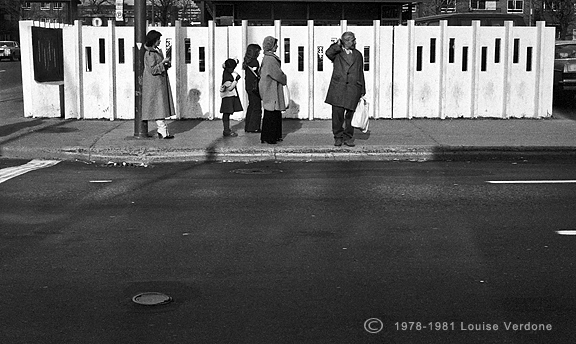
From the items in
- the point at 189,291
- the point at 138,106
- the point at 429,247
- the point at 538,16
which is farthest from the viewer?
the point at 538,16

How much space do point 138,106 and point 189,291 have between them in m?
8.26

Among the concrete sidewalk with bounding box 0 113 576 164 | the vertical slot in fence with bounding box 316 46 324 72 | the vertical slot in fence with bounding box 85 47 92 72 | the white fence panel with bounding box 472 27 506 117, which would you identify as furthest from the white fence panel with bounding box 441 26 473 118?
the vertical slot in fence with bounding box 85 47 92 72

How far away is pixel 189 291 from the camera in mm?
6266

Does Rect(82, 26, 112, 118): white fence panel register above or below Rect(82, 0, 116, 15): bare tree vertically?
below

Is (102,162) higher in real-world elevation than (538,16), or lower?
lower

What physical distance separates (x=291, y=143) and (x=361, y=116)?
4.12 ft

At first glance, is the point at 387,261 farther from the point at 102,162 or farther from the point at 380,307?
the point at 102,162

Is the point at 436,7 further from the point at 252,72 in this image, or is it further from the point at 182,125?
the point at 252,72

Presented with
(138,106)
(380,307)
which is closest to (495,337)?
(380,307)

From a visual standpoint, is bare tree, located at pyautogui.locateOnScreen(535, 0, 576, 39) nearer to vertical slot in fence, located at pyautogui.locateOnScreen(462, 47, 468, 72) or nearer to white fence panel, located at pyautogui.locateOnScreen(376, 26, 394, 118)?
vertical slot in fence, located at pyautogui.locateOnScreen(462, 47, 468, 72)

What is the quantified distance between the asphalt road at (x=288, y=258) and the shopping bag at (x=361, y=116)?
212 centimetres

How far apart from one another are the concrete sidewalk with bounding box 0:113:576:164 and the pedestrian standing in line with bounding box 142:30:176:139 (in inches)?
18.8

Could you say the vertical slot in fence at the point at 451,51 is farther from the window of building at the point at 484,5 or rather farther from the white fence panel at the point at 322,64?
the window of building at the point at 484,5

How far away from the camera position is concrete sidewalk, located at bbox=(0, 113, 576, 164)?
43.0ft
